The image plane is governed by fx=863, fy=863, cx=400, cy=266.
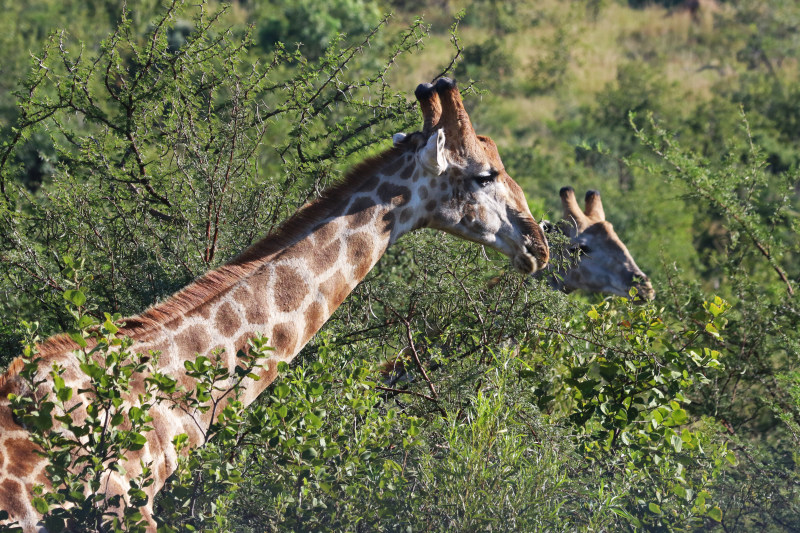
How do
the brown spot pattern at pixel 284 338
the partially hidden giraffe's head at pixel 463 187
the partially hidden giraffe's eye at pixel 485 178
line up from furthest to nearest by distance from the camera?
1. the partially hidden giraffe's eye at pixel 485 178
2. the partially hidden giraffe's head at pixel 463 187
3. the brown spot pattern at pixel 284 338

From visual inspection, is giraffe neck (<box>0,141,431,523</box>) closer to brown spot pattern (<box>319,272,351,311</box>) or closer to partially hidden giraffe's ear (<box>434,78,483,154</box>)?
brown spot pattern (<box>319,272,351,311</box>)

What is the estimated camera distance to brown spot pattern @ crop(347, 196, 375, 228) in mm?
4223

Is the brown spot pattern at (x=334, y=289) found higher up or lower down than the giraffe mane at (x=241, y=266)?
lower down

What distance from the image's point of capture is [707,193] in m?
7.14

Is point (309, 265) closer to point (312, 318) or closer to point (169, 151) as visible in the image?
point (312, 318)

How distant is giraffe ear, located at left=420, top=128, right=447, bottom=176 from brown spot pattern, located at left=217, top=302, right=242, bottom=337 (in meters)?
1.24

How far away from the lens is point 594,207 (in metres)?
9.18

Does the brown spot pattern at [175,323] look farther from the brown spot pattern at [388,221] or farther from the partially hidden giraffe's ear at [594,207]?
the partially hidden giraffe's ear at [594,207]

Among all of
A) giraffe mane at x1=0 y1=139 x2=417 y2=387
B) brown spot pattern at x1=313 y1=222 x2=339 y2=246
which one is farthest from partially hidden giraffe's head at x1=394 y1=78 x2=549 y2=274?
brown spot pattern at x1=313 y1=222 x2=339 y2=246

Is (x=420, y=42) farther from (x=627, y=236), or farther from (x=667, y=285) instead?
(x=627, y=236)

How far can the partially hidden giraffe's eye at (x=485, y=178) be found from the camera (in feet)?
14.9

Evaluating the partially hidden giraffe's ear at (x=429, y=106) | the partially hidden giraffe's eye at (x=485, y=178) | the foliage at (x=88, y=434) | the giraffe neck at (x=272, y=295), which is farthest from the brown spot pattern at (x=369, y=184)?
the foliage at (x=88, y=434)

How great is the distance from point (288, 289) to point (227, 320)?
323mm

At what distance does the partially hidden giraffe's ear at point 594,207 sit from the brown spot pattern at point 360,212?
522cm
